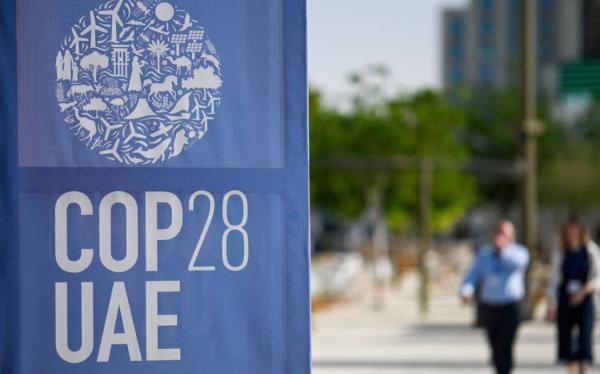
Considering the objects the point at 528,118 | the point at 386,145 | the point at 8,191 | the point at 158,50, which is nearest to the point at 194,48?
the point at 158,50

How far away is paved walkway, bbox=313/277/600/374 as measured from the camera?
16000mm

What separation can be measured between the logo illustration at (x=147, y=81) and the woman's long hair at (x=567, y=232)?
25.8ft

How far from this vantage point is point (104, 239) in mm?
4543

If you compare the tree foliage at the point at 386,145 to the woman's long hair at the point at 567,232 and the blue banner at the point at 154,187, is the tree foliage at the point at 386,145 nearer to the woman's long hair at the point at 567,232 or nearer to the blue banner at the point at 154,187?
the woman's long hair at the point at 567,232

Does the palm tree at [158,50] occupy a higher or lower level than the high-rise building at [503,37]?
lower

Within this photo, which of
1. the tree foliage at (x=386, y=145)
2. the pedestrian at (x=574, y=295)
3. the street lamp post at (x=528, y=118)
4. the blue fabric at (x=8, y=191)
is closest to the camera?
the blue fabric at (x=8, y=191)

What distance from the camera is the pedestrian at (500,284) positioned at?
38.5 feet

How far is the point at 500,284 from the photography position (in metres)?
11.8

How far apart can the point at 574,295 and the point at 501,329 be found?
814 millimetres

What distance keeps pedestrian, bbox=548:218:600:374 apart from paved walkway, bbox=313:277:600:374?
2307 mm

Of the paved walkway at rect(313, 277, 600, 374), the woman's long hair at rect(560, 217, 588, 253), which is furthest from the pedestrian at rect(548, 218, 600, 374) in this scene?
the paved walkway at rect(313, 277, 600, 374)

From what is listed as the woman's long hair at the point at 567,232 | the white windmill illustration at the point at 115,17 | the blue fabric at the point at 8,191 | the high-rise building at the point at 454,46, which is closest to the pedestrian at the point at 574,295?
the woman's long hair at the point at 567,232

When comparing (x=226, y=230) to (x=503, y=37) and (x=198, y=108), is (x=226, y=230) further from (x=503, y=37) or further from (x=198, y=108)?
(x=503, y=37)

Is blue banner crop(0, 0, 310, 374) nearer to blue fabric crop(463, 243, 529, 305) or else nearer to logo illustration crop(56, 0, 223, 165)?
logo illustration crop(56, 0, 223, 165)
